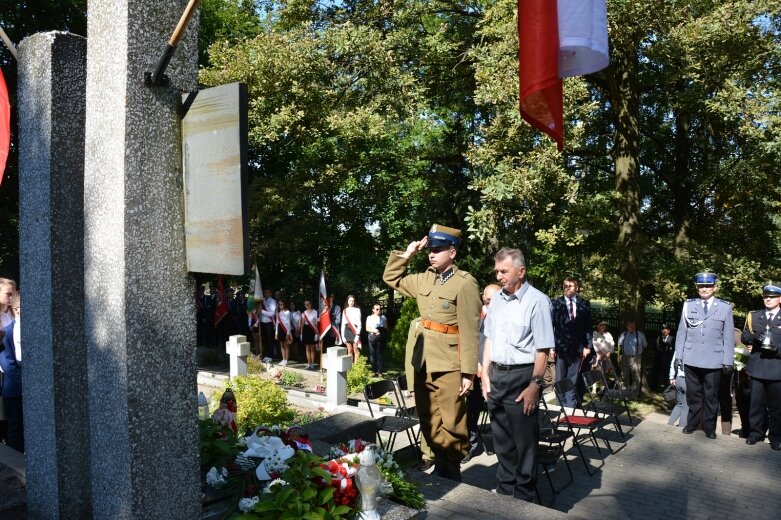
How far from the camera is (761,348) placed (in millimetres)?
7449

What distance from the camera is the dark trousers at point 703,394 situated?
765 centimetres

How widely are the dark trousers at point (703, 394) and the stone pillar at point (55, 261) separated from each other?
6.66 meters

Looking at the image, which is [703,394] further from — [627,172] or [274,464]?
[274,464]

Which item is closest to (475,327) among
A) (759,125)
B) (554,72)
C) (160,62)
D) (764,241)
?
(554,72)

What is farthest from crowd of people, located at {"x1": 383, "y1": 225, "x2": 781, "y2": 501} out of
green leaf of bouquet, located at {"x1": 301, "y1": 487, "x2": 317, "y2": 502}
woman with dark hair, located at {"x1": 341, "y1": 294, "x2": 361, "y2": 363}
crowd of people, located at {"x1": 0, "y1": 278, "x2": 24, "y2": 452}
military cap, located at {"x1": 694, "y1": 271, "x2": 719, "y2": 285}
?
woman with dark hair, located at {"x1": 341, "y1": 294, "x2": 361, "y2": 363}

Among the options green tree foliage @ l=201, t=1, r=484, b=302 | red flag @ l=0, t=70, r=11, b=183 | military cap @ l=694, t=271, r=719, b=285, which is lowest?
military cap @ l=694, t=271, r=719, b=285

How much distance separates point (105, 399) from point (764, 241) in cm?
1306

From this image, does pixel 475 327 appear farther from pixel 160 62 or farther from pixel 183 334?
pixel 160 62

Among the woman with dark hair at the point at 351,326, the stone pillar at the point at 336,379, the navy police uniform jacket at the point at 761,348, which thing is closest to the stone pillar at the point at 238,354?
the stone pillar at the point at 336,379

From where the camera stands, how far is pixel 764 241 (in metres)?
12.9

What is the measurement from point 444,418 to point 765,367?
163 inches

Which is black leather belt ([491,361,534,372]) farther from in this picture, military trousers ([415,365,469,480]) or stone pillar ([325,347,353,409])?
stone pillar ([325,347,353,409])

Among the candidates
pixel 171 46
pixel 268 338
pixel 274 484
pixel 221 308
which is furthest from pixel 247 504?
pixel 221 308

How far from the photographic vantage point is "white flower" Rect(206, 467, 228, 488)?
392cm
